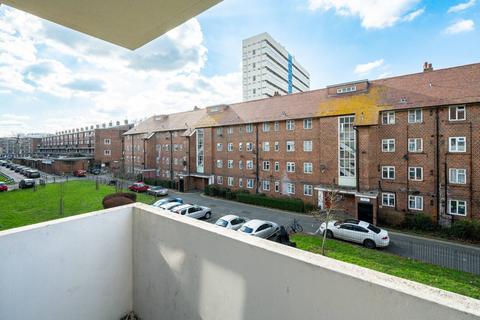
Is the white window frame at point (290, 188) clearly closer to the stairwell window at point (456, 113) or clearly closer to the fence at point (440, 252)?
the fence at point (440, 252)

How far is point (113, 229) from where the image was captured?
9.09 ft

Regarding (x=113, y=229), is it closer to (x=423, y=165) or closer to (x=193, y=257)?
(x=193, y=257)

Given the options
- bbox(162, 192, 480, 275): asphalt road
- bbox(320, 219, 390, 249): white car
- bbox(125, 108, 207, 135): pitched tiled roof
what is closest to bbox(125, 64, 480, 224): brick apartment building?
bbox(162, 192, 480, 275): asphalt road

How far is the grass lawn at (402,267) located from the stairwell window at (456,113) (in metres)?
9.84

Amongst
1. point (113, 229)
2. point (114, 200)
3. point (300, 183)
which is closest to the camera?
point (113, 229)

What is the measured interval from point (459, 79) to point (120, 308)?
20982 mm

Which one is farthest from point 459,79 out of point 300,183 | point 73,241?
point 73,241

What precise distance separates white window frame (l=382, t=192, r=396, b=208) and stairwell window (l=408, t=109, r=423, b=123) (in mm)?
5171

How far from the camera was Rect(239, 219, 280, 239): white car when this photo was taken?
39.8 ft

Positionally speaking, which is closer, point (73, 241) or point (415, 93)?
point (73, 241)

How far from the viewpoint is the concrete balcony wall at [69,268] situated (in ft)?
7.01

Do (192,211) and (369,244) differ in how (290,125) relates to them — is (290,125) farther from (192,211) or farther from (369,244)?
(369,244)

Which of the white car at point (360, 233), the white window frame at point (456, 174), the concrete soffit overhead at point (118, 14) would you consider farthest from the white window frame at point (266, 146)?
the concrete soffit overhead at point (118, 14)

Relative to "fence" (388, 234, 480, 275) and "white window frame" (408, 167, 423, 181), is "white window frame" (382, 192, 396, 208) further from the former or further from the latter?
"fence" (388, 234, 480, 275)
